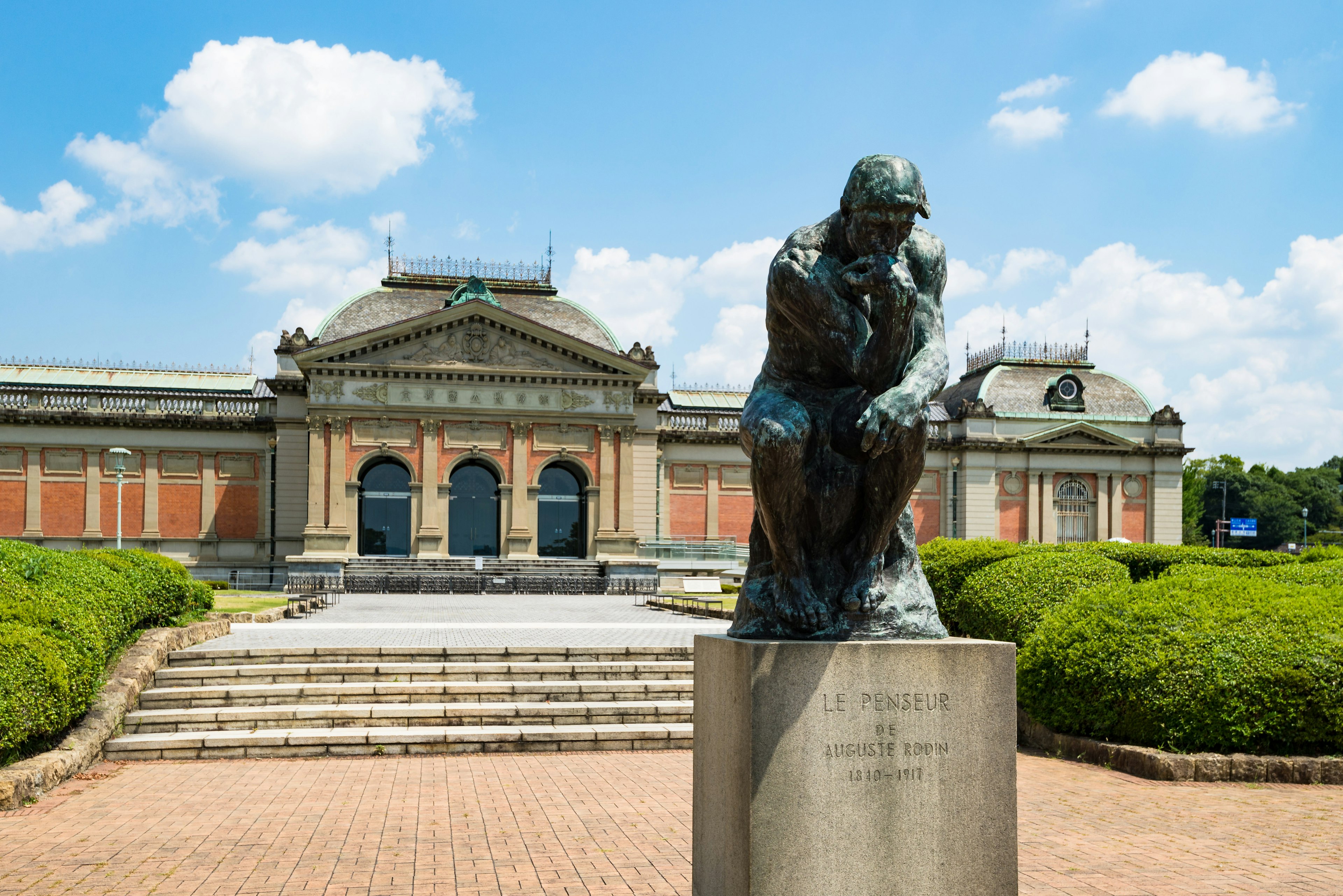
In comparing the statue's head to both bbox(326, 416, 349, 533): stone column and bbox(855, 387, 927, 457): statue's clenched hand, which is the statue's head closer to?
bbox(855, 387, 927, 457): statue's clenched hand

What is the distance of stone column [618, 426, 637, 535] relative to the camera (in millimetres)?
46500

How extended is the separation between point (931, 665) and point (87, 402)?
50977mm

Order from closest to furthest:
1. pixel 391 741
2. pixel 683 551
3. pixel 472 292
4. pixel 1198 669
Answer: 1. pixel 1198 669
2. pixel 391 741
3. pixel 683 551
4. pixel 472 292

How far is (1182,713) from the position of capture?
993 cm

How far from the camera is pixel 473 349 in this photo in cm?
4525

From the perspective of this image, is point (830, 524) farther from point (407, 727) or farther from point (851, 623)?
point (407, 727)

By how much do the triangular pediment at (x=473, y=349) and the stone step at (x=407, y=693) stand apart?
107 feet

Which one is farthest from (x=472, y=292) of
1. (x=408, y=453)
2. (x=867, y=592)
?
(x=867, y=592)

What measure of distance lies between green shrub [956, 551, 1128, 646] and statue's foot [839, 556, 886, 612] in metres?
8.39

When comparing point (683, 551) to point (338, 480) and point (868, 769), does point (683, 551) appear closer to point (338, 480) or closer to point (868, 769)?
point (338, 480)

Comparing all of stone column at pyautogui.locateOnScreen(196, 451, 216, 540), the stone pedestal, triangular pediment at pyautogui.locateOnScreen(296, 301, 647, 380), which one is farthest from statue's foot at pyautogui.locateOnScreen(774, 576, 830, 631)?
stone column at pyautogui.locateOnScreen(196, 451, 216, 540)

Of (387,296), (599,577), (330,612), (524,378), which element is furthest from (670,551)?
(330,612)

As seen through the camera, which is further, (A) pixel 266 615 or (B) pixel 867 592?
(A) pixel 266 615

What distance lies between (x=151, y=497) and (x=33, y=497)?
478 centimetres
